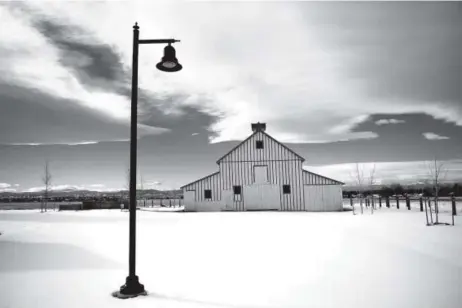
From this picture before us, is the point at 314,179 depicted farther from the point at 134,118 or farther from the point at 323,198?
the point at 134,118

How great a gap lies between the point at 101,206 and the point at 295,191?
25471 millimetres

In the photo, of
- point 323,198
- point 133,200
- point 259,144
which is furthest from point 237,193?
point 133,200

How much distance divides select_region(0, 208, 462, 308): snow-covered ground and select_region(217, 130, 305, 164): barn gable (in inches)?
684

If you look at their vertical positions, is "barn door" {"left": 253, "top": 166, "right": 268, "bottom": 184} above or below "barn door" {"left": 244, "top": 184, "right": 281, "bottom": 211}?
above

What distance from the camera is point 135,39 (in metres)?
5.69

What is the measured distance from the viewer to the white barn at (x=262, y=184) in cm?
2738

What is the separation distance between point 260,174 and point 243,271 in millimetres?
21706

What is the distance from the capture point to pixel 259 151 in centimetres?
2862

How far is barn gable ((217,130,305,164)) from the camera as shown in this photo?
1115 inches

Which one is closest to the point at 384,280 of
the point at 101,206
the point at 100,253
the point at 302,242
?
the point at 302,242

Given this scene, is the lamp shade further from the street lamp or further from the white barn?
the white barn

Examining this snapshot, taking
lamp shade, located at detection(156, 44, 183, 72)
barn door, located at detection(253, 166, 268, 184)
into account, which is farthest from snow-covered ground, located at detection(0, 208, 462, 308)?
barn door, located at detection(253, 166, 268, 184)

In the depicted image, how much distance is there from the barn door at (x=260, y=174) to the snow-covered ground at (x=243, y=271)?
16.8 m

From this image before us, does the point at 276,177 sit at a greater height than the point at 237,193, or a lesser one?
greater
